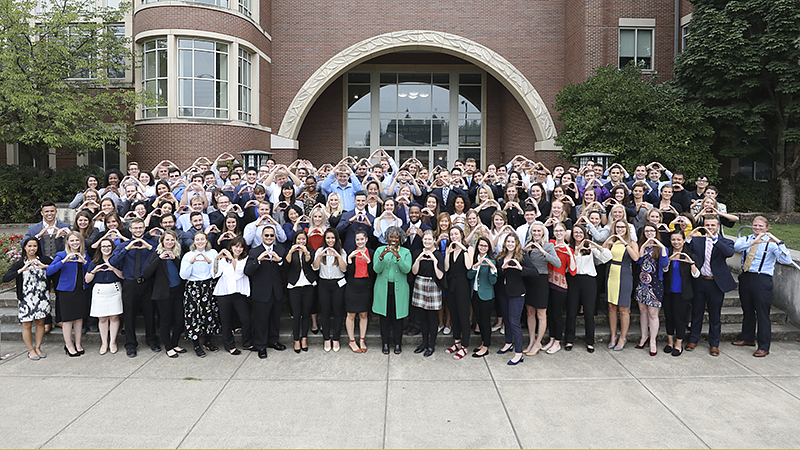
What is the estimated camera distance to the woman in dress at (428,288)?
260 inches

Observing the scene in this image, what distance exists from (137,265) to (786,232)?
54.8ft

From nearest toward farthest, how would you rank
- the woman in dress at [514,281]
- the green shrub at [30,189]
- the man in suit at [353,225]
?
the woman in dress at [514,281] → the man in suit at [353,225] → the green shrub at [30,189]

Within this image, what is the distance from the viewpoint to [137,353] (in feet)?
22.2

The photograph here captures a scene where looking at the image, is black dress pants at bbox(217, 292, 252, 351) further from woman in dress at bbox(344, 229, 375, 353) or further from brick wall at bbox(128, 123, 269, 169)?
brick wall at bbox(128, 123, 269, 169)

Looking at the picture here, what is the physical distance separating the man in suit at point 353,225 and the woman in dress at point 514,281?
2075 millimetres

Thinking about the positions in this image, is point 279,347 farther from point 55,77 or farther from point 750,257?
point 55,77

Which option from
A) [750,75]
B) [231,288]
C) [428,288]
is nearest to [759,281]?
[428,288]

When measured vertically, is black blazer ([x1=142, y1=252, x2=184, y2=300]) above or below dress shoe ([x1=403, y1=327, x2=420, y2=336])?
above

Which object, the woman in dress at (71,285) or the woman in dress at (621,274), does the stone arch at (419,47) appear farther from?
the woman in dress at (71,285)

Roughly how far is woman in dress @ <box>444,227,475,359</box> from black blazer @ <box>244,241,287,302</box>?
241 centimetres

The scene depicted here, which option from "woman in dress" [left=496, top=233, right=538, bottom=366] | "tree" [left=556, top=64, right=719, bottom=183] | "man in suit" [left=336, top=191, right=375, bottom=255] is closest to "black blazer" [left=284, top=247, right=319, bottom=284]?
"man in suit" [left=336, top=191, right=375, bottom=255]

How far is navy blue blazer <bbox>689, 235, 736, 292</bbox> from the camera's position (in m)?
6.65

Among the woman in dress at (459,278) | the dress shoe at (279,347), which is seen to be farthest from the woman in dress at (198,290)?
the woman in dress at (459,278)

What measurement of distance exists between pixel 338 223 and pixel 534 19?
63.0 ft
